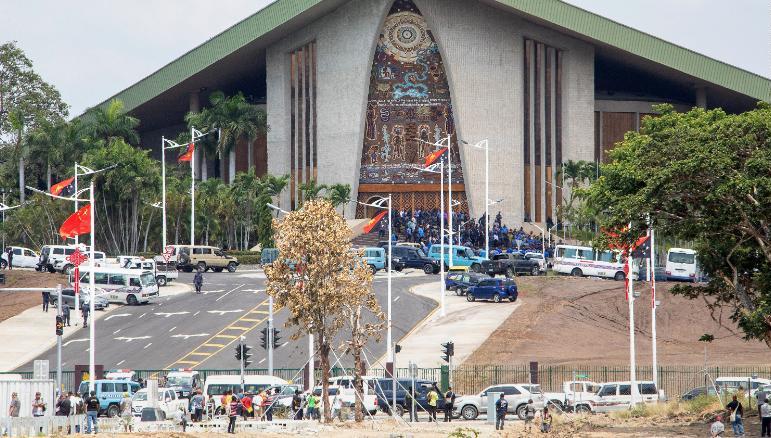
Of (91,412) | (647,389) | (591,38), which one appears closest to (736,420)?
(647,389)

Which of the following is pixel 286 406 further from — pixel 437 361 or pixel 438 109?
pixel 438 109

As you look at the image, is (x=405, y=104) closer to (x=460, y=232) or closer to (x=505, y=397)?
(x=460, y=232)

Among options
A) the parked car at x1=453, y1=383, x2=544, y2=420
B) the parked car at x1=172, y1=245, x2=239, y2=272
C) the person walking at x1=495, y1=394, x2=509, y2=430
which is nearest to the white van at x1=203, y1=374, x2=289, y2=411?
the parked car at x1=453, y1=383, x2=544, y2=420

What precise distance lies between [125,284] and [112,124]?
40667mm

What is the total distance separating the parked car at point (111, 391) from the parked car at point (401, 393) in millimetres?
8186

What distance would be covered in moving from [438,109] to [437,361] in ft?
185

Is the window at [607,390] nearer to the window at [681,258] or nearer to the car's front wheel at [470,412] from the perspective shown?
the car's front wheel at [470,412]

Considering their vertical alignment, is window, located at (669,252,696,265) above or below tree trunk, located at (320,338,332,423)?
above

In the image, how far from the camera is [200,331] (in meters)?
65.1

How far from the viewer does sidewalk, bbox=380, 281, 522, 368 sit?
59219 mm

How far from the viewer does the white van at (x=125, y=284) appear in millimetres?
74312

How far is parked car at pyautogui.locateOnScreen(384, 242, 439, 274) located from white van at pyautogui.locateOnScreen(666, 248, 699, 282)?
46.3 ft

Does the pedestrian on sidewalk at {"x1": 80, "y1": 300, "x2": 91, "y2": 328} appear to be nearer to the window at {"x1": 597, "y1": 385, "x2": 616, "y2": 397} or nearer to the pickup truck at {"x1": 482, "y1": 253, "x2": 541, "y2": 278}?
the pickup truck at {"x1": 482, "y1": 253, "x2": 541, "y2": 278}

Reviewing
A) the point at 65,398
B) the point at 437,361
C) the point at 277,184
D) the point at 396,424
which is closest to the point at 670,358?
the point at 437,361
